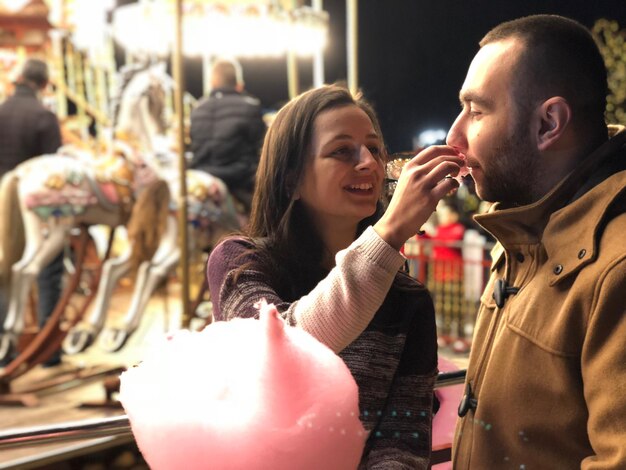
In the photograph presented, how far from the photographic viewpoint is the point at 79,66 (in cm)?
1112

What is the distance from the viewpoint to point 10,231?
4637 millimetres

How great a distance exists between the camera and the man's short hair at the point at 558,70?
999 millimetres

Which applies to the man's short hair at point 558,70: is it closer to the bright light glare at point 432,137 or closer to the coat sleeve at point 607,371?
the bright light glare at point 432,137

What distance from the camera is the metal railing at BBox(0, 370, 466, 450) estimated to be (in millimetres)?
1234

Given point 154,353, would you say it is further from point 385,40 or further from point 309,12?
point 385,40

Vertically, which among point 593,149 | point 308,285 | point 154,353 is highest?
point 593,149

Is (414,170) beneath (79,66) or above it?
above

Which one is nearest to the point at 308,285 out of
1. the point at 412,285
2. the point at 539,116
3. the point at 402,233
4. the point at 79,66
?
the point at 412,285

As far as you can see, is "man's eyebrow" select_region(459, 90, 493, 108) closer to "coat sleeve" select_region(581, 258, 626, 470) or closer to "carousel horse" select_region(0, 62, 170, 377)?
"coat sleeve" select_region(581, 258, 626, 470)

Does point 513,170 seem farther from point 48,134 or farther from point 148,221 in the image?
point 48,134

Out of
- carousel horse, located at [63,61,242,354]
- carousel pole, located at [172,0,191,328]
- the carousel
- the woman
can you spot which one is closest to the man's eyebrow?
the woman

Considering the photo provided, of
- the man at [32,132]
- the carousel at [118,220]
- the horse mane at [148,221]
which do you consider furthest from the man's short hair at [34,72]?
the horse mane at [148,221]

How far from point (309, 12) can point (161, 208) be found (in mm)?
1881

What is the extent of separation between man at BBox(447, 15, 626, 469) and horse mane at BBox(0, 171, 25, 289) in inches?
156
